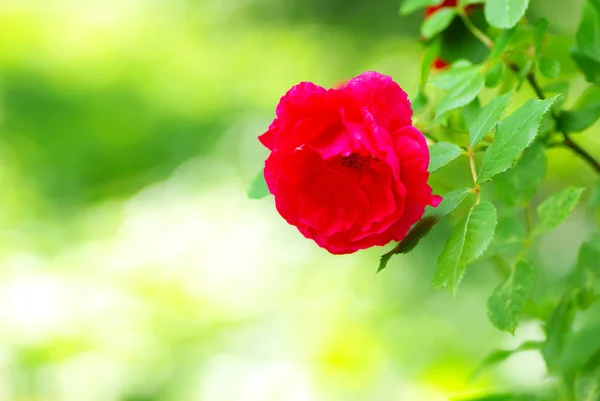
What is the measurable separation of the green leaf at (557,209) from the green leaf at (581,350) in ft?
0.40

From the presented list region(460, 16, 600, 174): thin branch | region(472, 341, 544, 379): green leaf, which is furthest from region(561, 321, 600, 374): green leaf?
region(460, 16, 600, 174): thin branch

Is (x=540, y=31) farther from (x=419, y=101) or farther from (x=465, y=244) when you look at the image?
(x=465, y=244)

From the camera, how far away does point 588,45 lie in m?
0.53

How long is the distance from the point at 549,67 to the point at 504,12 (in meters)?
0.07

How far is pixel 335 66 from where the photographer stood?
285 cm

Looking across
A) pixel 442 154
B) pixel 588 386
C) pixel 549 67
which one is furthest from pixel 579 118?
pixel 588 386

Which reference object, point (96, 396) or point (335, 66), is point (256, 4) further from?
point (96, 396)

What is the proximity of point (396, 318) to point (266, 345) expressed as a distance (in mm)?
365

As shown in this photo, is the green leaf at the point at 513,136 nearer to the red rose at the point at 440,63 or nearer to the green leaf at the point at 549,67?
the green leaf at the point at 549,67

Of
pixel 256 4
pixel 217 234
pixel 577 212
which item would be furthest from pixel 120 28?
pixel 577 212

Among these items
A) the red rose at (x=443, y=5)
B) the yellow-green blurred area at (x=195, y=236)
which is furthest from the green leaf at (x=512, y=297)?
the yellow-green blurred area at (x=195, y=236)

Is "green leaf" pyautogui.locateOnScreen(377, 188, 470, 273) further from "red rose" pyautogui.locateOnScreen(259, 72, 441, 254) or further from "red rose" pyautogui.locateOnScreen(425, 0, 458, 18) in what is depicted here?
"red rose" pyautogui.locateOnScreen(425, 0, 458, 18)

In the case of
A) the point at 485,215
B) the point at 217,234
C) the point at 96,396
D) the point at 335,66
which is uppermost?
the point at 335,66

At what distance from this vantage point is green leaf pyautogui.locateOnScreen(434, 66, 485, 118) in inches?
17.9
